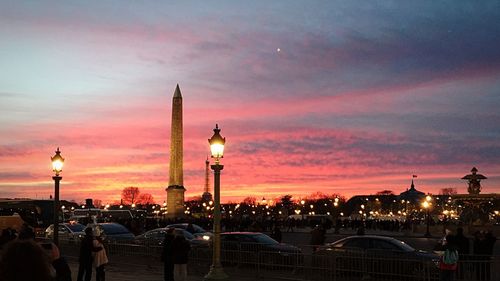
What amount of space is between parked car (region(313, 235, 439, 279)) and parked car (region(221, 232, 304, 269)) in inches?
41.3

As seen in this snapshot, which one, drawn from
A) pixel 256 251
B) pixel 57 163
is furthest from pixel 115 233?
pixel 256 251

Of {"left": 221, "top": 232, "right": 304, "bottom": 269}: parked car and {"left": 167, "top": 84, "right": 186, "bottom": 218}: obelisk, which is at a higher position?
{"left": 167, "top": 84, "right": 186, "bottom": 218}: obelisk

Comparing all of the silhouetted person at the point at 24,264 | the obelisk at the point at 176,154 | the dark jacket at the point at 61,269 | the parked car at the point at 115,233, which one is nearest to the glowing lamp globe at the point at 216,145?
the dark jacket at the point at 61,269

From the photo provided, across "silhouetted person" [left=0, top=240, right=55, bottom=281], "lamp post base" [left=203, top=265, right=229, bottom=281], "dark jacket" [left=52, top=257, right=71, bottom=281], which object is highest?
"silhouetted person" [left=0, top=240, right=55, bottom=281]

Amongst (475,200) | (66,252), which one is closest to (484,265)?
(66,252)

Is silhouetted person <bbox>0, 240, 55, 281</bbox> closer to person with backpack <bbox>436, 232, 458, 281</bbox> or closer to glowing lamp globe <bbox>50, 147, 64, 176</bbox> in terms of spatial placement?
person with backpack <bbox>436, 232, 458, 281</bbox>

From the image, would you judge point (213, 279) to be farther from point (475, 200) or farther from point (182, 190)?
point (182, 190)

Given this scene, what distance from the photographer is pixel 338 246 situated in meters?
24.0

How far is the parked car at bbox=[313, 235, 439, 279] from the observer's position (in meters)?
20.1

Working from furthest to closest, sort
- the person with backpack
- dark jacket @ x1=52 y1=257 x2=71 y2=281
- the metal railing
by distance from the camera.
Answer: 1. the metal railing
2. the person with backpack
3. dark jacket @ x1=52 y1=257 x2=71 y2=281

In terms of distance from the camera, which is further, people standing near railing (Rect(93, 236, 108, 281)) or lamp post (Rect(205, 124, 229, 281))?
lamp post (Rect(205, 124, 229, 281))

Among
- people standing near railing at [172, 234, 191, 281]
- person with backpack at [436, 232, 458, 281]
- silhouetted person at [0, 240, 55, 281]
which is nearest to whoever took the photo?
silhouetted person at [0, 240, 55, 281]

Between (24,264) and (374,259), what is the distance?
17.5 m

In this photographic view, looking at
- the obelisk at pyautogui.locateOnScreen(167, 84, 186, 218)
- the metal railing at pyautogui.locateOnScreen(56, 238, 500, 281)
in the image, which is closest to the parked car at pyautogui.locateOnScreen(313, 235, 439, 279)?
the metal railing at pyautogui.locateOnScreen(56, 238, 500, 281)
